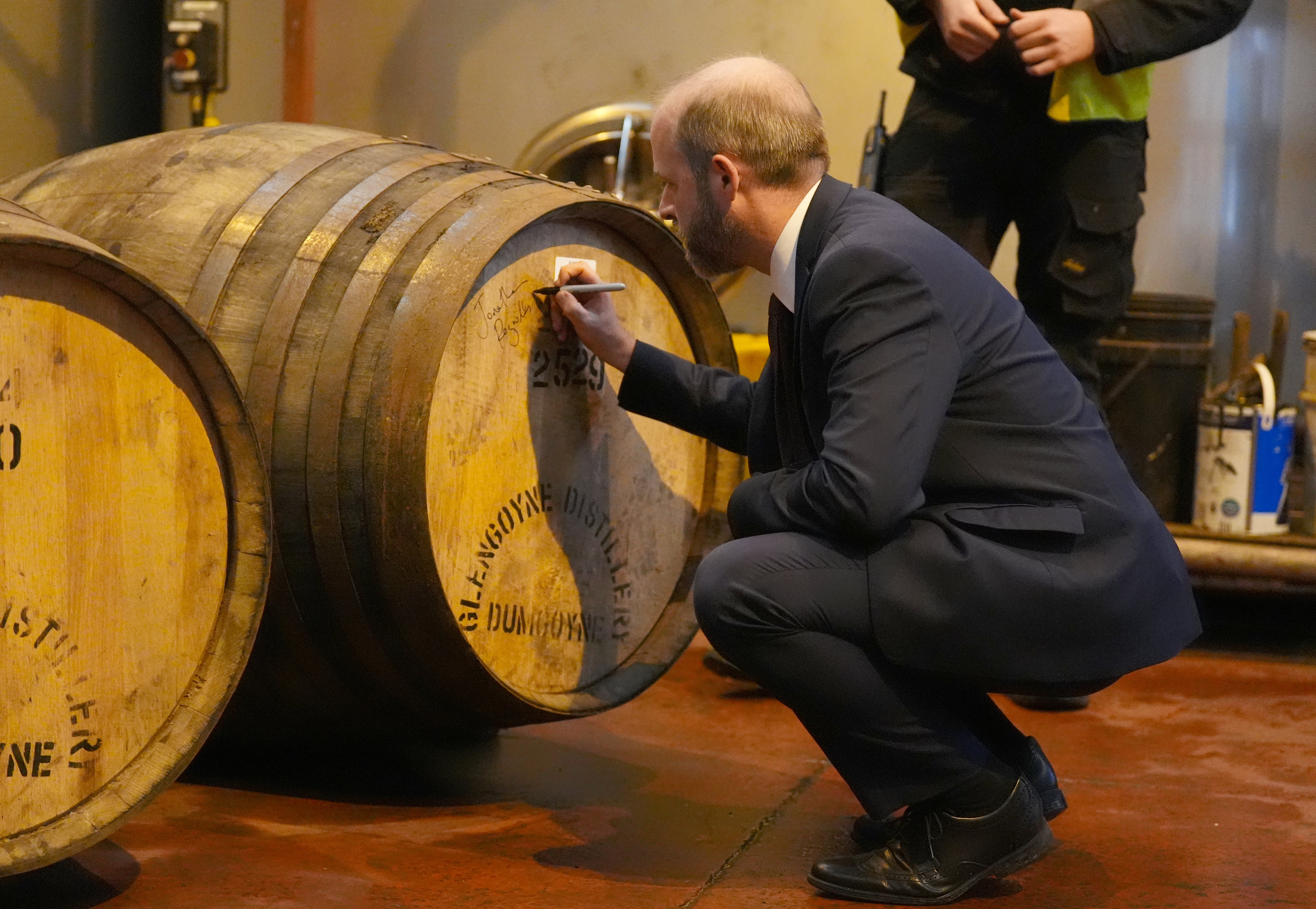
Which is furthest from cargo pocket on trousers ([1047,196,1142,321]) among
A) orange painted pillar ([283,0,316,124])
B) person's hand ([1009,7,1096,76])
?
orange painted pillar ([283,0,316,124])

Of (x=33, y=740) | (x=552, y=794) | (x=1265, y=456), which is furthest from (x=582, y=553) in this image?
(x=1265, y=456)

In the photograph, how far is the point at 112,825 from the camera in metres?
1.84

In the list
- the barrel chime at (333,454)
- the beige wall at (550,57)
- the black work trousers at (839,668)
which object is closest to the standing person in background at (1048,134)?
the barrel chime at (333,454)

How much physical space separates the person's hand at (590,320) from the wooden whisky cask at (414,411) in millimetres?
26

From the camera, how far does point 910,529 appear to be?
2.01 metres

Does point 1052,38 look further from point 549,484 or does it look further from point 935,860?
point 935,860

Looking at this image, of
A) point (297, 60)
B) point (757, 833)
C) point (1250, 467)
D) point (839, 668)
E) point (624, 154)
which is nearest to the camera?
point (839, 668)

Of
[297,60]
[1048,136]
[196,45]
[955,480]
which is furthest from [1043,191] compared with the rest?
[297,60]

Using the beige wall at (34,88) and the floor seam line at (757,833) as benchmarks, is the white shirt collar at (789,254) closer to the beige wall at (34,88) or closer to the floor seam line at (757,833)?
the floor seam line at (757,833)

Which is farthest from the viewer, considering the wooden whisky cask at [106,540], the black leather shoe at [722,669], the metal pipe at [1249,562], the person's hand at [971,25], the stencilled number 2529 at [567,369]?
the metal pipe at [1249,562]

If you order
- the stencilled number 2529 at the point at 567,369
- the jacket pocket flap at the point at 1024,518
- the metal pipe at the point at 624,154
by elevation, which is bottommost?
the jacket pocket flap at the point at 1024,518

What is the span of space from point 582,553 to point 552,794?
0.39 meters

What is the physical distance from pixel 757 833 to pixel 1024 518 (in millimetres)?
658

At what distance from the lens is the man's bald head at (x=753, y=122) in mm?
2123
